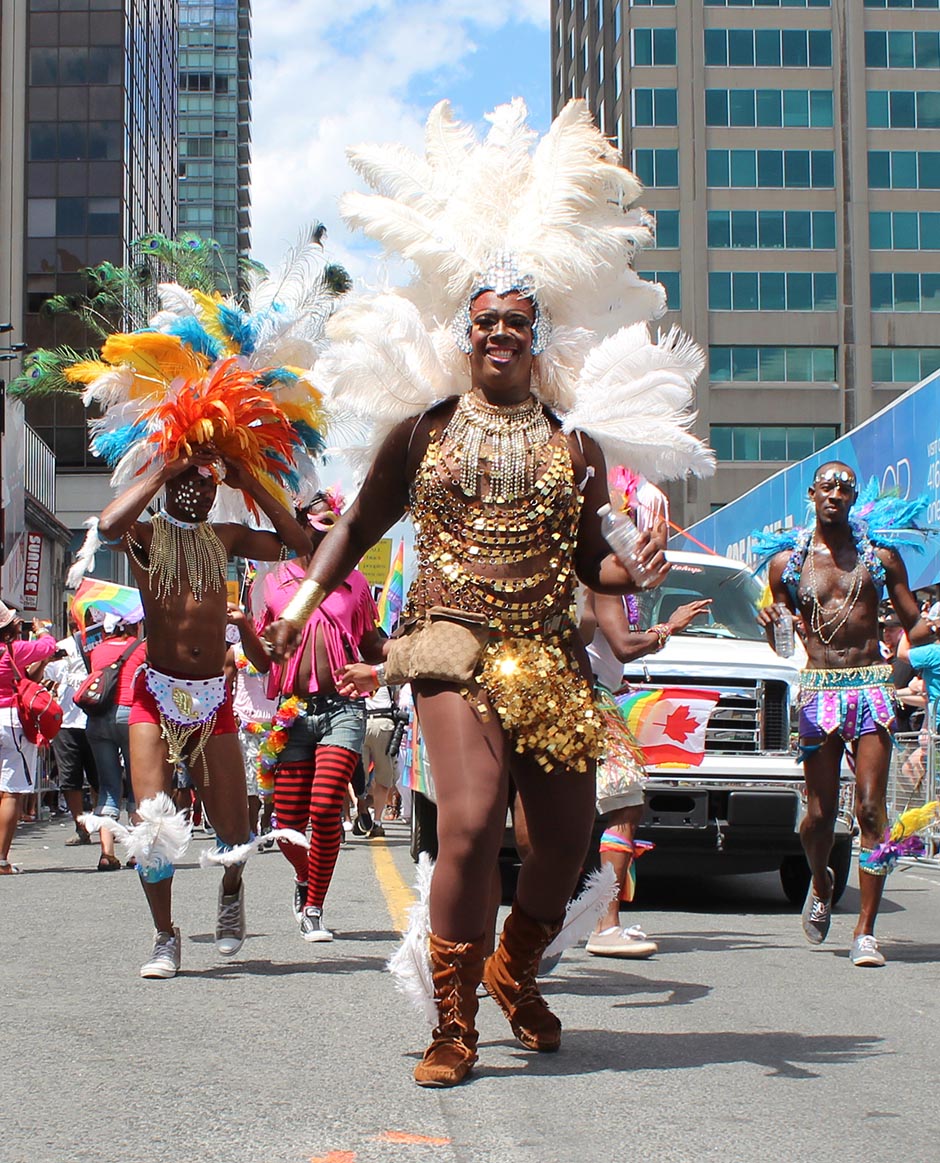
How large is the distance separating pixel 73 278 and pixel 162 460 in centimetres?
5135

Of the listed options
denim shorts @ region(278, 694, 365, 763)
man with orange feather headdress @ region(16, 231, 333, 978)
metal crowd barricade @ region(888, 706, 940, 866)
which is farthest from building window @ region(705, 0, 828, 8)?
denim shorts @ region(278, 694, 365, 763)

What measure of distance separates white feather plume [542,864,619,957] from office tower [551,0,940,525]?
200 feet

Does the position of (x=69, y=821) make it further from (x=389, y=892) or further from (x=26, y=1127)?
(x=26, y=1127)

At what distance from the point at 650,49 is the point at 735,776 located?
63001mm

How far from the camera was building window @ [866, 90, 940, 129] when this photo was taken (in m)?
66.8

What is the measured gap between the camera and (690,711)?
9.45 metres

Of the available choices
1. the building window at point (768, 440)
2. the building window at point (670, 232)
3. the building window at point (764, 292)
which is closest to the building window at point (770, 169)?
the building window at point (670, 232)

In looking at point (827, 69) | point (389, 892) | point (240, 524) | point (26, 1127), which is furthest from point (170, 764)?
point (827, 69)

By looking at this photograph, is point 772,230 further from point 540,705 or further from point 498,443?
point 540,705

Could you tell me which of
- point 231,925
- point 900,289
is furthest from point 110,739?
point 900,289

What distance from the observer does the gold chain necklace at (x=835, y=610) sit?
306 inches

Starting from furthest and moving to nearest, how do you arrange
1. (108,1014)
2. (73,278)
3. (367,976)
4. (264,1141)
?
(73,278)
(367,976)
(108,1014)
(264,1141)

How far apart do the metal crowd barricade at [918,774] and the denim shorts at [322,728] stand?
648cm

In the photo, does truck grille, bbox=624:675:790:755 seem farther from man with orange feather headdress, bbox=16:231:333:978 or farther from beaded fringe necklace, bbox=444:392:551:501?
beaded fringe necklace, bbox=444:392:551:501
